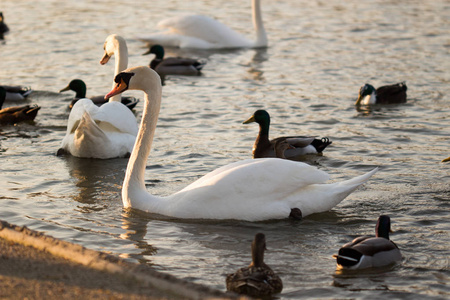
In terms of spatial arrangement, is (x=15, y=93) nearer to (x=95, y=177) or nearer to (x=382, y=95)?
(x=95, y=177)

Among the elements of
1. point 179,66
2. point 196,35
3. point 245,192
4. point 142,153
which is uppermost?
point 196,35

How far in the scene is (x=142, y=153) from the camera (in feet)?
28.0

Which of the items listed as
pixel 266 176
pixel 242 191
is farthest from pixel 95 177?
pixel 266 176

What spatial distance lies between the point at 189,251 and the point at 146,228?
2.62 ft

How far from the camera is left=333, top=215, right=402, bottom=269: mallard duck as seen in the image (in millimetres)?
6691

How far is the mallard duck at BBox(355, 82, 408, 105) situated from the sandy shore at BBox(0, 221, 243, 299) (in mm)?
8208

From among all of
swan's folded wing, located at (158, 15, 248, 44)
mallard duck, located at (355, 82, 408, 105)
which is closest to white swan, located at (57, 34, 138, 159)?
mallard duck, located at (355, 82, 408, 105)

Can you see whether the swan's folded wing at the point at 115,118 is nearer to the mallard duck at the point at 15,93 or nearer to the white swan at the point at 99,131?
the white swan at the point at 99,131

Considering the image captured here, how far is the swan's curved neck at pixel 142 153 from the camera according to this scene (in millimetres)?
8336

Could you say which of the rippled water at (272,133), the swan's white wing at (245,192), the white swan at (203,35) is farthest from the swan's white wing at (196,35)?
the swan's white wing at (245,192)

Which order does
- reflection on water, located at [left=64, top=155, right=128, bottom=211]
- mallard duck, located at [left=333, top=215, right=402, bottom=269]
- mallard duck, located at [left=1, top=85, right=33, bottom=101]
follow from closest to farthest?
mallard duck, located at [left=333, top=215, right=402, bottom=269] → reflection on water, located at [left=64, top=155, right=128, bottom=211] → mallard duck, located at [left=1, top=85, right=33, bottom=101]

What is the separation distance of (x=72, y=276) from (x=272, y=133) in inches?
264

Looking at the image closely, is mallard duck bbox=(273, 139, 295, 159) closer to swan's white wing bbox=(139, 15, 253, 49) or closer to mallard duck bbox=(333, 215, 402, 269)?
mallard duck bbox=(333, 215, 402, 269)

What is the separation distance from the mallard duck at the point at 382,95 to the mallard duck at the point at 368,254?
6593 mm
